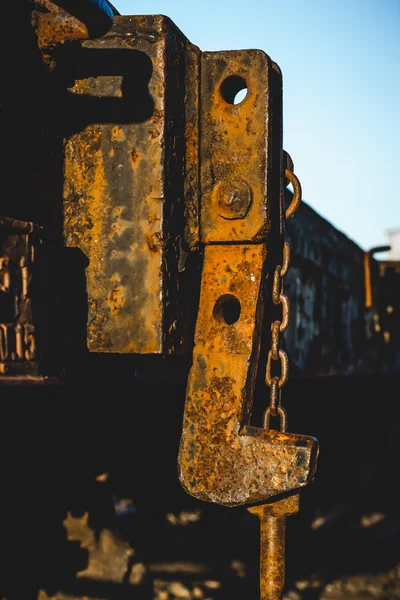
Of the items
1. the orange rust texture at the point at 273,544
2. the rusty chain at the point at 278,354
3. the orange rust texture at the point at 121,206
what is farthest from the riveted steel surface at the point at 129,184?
the orange rust texture at the point at 273,544

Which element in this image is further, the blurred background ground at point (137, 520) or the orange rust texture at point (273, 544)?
the blurred background ground at point (137, 520)

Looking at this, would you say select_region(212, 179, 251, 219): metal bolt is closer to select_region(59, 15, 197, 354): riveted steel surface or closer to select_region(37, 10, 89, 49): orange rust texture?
select_region(59, 15, 197, 354): riveted steel surface

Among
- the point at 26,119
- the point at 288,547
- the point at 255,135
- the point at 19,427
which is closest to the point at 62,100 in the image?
the point at 26,119

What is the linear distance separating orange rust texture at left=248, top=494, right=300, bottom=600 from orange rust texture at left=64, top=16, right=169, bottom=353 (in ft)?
1.25

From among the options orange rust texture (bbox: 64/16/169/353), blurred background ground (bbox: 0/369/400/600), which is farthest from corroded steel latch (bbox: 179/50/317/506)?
blurred background ground (bbox: 0/369/400/600)

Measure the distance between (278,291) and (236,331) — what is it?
0.12 m

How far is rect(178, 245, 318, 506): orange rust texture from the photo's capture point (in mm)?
1279

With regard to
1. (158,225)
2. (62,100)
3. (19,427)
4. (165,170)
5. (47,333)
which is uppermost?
(62,100)

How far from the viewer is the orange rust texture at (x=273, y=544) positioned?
1.30m

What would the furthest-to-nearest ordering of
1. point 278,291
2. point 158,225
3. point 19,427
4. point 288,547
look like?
point 288,547 → point 19,427 → point 278,291 → point 158,225

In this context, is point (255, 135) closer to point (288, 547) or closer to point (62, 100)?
point (62, 100)

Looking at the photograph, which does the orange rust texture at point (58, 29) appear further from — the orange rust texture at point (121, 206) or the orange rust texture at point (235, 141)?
the orange rust texture at point (235, 141)

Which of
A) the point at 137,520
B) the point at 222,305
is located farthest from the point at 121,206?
the point at 137,520

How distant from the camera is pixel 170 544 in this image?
4.64 m
